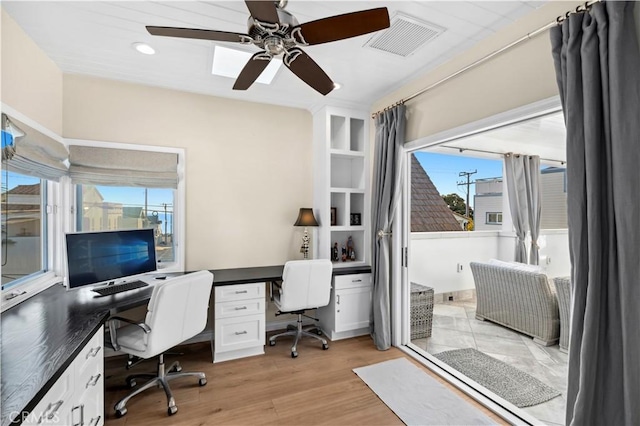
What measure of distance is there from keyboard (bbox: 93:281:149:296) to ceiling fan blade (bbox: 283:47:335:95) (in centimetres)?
215

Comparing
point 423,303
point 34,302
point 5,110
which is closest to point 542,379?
point 423,303

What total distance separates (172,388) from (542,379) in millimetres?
3080

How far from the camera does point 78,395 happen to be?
152cm

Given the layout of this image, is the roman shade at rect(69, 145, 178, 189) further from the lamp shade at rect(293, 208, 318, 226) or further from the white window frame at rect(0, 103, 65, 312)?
the lamp shade at rect(293, 208, 318, 226)

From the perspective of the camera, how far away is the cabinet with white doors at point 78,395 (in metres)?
1.18

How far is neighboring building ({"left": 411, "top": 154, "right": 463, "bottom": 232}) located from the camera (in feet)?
15.1

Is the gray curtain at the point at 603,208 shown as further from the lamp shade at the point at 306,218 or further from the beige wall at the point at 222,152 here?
the beige wall at the point at 222,152

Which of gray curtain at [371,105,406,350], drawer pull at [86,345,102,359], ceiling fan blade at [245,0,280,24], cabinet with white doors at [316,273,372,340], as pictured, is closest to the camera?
ceiling fan blade at [245,0,280,24]

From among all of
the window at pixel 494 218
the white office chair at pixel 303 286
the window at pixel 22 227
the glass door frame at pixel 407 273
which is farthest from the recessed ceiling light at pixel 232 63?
the window at pixel 494 218

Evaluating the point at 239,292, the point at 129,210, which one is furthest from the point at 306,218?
the point at 129,210

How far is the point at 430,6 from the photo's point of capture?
1905 millimetres

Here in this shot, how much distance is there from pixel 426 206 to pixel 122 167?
13.1ft

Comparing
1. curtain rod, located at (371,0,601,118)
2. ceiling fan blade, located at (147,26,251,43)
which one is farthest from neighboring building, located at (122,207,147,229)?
curtain rod, located at (371,0,601,118)

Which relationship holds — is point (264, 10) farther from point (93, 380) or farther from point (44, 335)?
point (93, 380)
